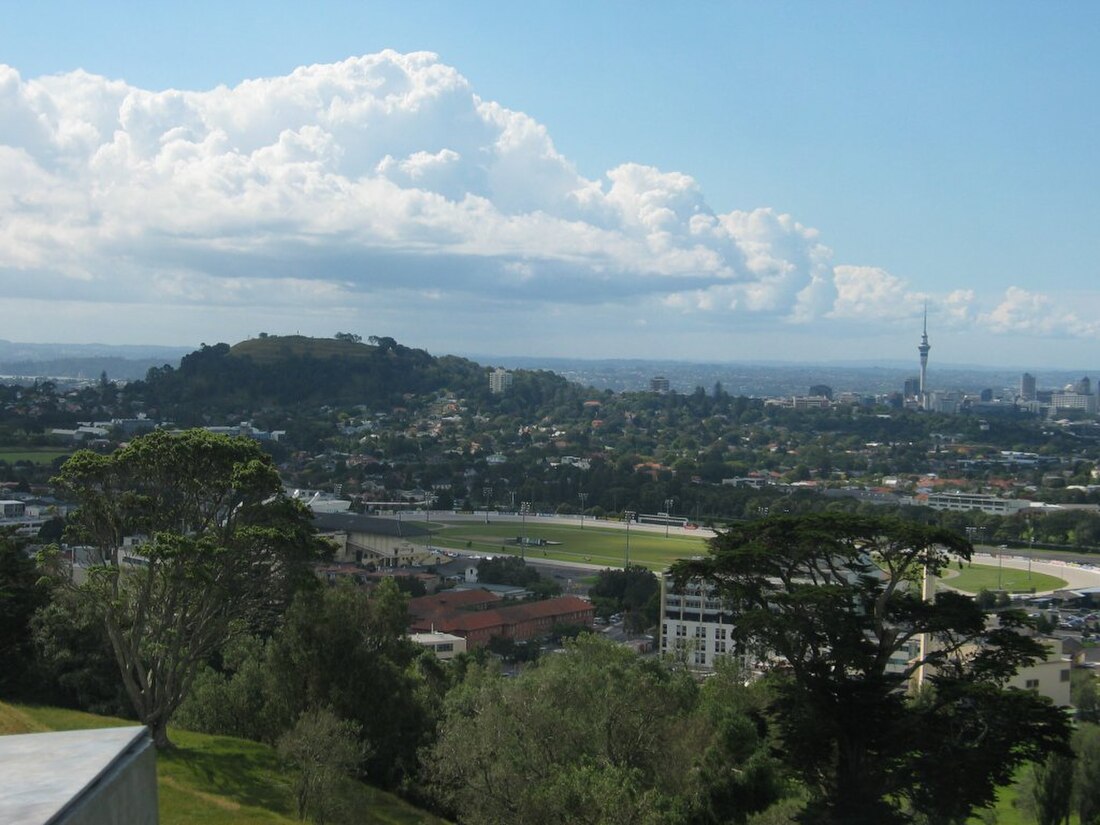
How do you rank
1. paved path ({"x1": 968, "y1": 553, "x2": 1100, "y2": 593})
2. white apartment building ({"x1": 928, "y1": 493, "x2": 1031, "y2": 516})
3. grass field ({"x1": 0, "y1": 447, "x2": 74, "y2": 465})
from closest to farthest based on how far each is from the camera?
paved path ({"x1": 968, "y1": 553, "x2": 1100, "y2": 593}) → grass field ({"x1": 0, "y1": 447, "x2": 74, "y2": 465}) → white apartment building ({"x1": 928, "y1": 493, "x2": 1031, "y2": 516})

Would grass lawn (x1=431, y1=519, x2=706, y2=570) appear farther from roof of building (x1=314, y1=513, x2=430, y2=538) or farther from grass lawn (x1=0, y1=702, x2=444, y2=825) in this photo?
grass lawn (x1=0, y1=702, x2=444, y2=825)

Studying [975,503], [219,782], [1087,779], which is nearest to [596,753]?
[219,782]

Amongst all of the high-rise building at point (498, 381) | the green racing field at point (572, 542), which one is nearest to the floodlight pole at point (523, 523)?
the green racing field at point (572, 542)

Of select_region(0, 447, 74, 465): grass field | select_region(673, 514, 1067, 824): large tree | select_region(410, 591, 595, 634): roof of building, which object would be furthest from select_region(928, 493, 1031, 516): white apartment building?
select_region(673, 514, 1067, 824): large tree

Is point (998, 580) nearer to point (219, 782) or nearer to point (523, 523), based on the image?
point (523, 523)

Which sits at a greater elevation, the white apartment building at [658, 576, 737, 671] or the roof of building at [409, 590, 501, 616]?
the white apartment building at [658, 576, 737, 671]

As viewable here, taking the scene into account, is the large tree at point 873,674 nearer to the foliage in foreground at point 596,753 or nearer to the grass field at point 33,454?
the foliage in foreground at point 596,753

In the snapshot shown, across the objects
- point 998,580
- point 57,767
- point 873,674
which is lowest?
point 998,580
